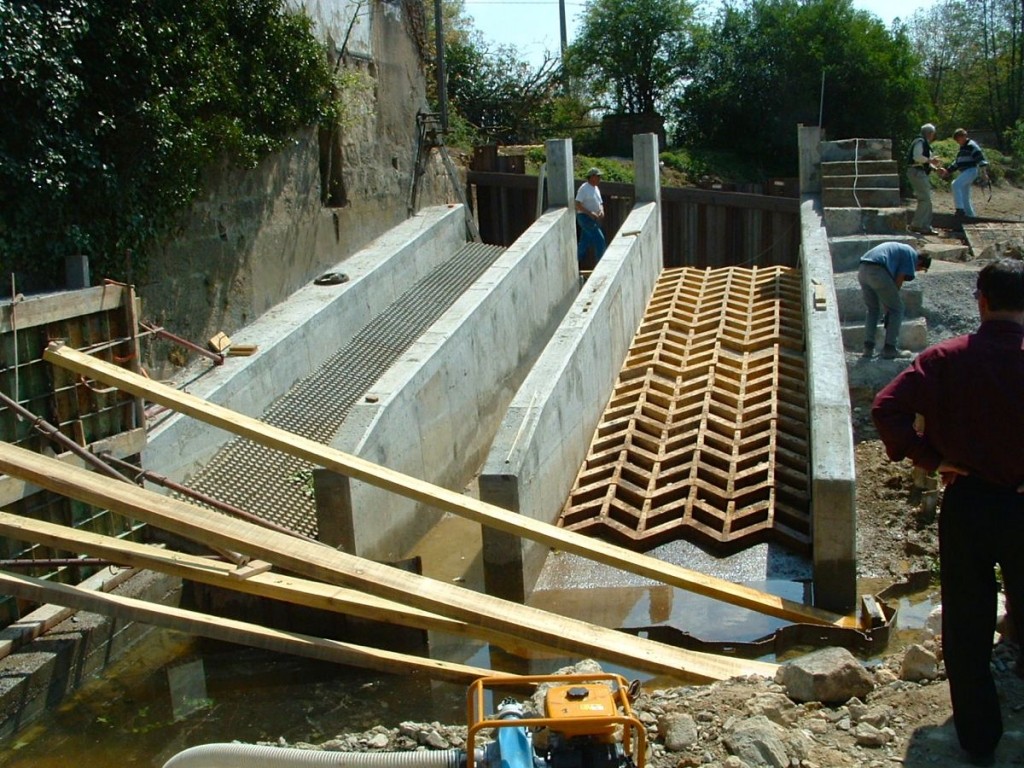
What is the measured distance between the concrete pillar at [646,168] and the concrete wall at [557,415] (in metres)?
2.94

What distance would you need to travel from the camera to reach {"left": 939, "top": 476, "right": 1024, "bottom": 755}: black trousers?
4.02 m

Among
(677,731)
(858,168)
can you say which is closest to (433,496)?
(677,731)

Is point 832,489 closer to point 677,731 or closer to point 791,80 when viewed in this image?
point 677,731

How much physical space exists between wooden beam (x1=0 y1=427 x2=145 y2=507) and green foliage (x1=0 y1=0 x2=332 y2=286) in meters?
1.66

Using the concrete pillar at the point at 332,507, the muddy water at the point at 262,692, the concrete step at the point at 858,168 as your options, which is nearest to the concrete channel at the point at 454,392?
the concrete pillar at the point at 332,507

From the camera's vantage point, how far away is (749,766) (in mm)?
4152

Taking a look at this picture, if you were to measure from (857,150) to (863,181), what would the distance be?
890 millimetres

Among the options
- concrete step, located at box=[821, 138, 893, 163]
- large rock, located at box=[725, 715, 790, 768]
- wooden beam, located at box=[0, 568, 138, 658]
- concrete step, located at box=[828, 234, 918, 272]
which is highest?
concrete step, located at box=[821, 138, 893, 163]

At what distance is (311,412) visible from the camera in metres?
10.1

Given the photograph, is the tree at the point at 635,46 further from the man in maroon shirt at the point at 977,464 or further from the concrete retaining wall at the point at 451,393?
the man in maroon shirt at the point at 977,464

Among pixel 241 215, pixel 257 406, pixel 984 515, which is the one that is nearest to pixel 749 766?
pixel 984 515

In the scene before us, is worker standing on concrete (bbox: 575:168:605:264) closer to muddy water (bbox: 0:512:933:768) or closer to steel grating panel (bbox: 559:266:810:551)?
steel grating panel (bbox: 559:266:810:551)

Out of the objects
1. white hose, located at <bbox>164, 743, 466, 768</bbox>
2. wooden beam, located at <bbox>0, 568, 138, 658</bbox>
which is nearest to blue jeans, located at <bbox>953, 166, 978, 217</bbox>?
wooden beam, located at <bbox>0, 568, 138, 658</bbox>

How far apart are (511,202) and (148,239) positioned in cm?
1024
